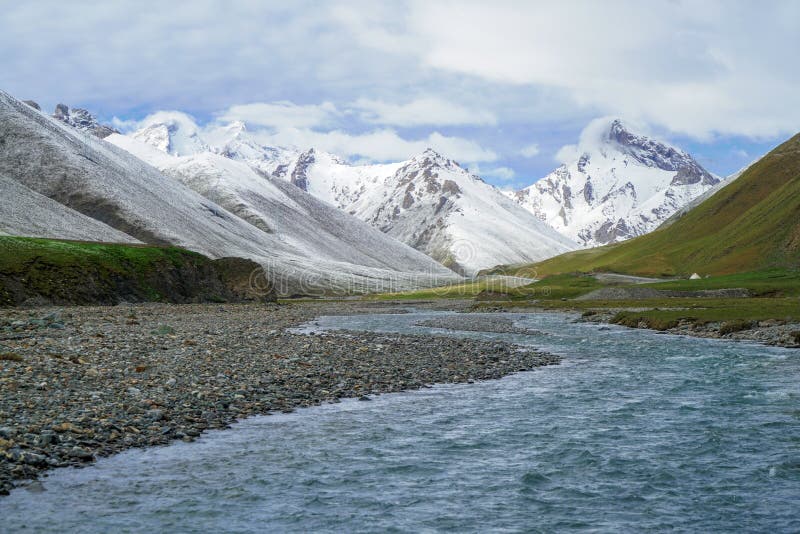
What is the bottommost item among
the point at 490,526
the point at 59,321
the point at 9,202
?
the point at 490,526

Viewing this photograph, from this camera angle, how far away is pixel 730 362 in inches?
1629

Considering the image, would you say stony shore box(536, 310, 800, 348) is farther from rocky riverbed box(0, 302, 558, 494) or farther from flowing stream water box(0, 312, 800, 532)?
flowing stream water box(0, 312, 800, 532)

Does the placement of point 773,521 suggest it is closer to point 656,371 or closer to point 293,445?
point 293,445

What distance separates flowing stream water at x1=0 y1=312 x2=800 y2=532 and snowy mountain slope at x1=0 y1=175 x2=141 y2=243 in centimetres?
13999

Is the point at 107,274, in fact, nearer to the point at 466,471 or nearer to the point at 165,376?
the point at 165,376

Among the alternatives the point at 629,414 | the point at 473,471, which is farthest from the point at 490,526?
the point at 629,414

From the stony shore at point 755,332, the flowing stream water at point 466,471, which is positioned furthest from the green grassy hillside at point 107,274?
the stony shore at point 755,332

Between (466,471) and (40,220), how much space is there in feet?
562

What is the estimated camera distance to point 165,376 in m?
28.8

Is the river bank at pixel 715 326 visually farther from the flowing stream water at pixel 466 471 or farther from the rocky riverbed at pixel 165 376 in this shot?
the flowing stream water at pixel 466 471

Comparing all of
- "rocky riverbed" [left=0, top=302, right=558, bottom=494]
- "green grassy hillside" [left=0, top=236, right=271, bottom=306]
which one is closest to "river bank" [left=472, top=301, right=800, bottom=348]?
"rocky riverbed" [left=0, top=302, right=558, bottom=494]

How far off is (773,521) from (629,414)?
1160 centimetres

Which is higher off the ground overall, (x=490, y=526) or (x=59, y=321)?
(x=59, y=321)

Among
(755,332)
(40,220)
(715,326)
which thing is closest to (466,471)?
(755,332)
